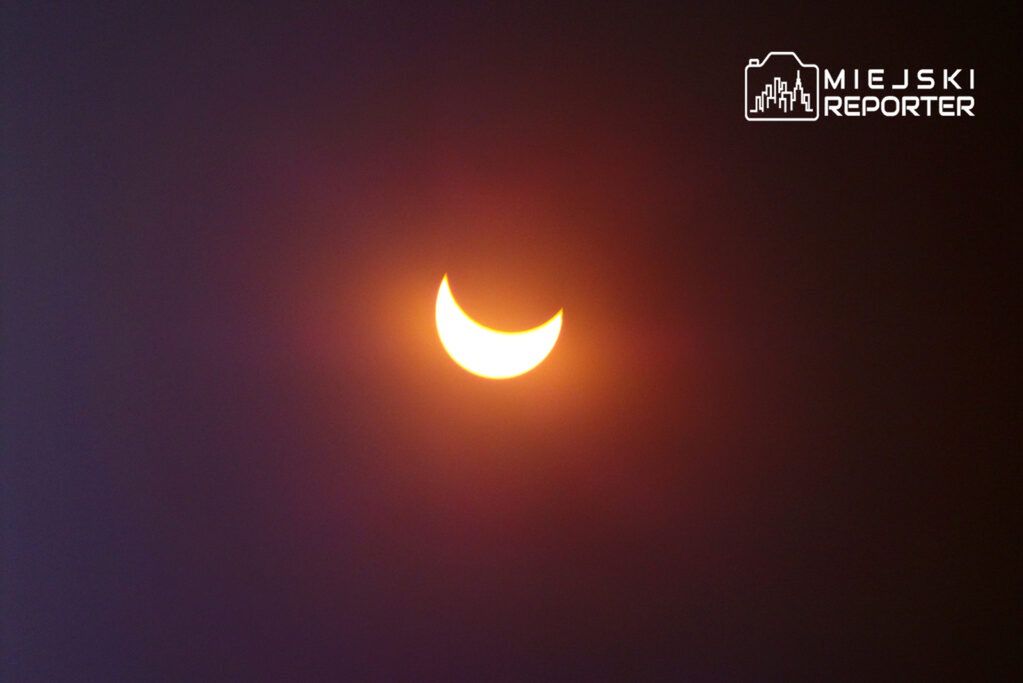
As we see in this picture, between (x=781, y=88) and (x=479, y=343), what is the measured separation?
100cm

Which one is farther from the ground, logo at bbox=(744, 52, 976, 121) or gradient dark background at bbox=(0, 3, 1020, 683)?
logo at bbox=(744, 52, 976, 121)

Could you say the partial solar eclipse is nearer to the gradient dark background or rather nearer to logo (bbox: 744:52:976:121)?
the gradient dark background

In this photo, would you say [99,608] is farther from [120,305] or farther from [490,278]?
[490,278]

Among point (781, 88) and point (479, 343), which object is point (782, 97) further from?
point (479, 343)

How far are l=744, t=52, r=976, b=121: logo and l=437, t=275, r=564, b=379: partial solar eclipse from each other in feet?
2.67

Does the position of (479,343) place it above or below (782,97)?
below

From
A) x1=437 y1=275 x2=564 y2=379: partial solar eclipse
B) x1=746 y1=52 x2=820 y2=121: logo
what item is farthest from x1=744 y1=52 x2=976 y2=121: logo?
x1=437 y1=275 x2=564 y2=379: partial solar eclipse

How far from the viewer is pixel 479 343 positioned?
6.88 ft

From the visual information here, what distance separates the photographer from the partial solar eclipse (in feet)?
6.84

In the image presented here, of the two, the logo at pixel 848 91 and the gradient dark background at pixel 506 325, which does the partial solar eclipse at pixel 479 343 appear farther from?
the logo at pixel 848 91

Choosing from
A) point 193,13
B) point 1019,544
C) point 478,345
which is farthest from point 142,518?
point 1019,544

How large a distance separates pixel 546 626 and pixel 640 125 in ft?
4.26

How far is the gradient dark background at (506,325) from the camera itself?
2027mm

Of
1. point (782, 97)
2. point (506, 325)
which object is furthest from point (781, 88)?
point (506, 325)
